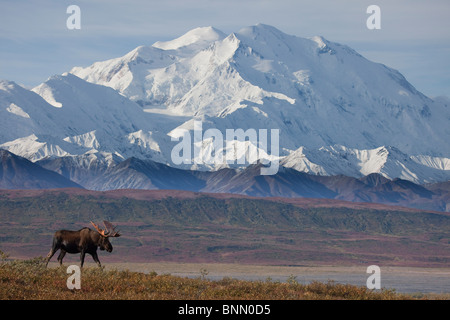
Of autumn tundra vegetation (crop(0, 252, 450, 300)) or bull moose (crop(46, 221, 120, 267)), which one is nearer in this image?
autumn tundra vegetation (crop(0, 252, 450, 300))

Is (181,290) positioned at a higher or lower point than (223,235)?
lower

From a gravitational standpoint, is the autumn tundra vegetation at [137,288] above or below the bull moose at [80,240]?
below

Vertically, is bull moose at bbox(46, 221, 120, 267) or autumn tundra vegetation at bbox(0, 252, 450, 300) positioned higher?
bull moose at bbox(46, 221, 120, 267)

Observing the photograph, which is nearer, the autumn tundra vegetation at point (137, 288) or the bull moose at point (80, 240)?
the autumn tundra vegetation at point (137, 288)

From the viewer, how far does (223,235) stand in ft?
641

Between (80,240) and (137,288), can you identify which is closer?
(137,288)

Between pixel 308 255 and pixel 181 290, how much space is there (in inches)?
5414

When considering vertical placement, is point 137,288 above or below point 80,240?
below

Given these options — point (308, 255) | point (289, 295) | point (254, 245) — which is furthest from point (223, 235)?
point (289, 295)
